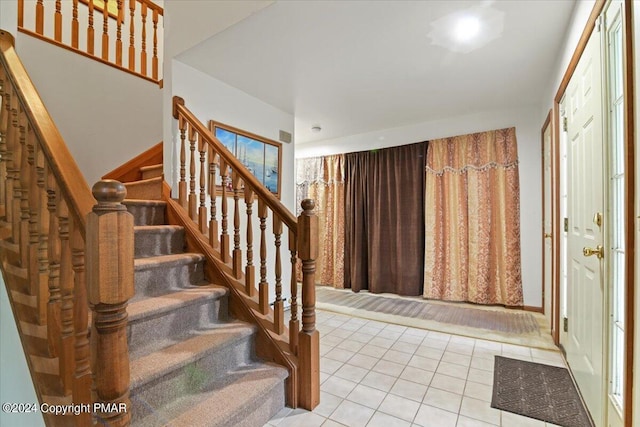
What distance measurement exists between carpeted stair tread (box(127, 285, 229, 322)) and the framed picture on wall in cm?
145

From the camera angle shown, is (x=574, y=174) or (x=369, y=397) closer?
Answer: (x=369, y=397)

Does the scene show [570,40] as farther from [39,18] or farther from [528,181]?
[39,18]

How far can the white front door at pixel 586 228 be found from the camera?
146cm

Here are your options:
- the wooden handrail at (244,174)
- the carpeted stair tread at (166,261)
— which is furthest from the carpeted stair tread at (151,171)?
the carpeted stair tread at (166,261)

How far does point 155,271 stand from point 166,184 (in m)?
1.00

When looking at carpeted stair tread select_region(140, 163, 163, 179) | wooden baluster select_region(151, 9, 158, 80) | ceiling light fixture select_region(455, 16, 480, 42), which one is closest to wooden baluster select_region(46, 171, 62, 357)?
carpeted stair tread select_region(140, 163, 163, 179)

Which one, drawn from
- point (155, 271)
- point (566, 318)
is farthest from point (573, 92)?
point (155, 271)

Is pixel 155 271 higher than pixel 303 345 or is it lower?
higher

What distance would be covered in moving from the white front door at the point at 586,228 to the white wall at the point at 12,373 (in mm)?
2527

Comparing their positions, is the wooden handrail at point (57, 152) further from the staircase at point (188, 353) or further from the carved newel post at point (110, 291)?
the staircase at point (188, 353)

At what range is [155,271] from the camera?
1732 mm

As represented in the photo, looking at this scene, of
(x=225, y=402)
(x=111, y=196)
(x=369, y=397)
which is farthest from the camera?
(x=369, y=397)

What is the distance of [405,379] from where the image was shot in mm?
1987

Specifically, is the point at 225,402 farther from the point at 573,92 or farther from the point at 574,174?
the point at 573,92
